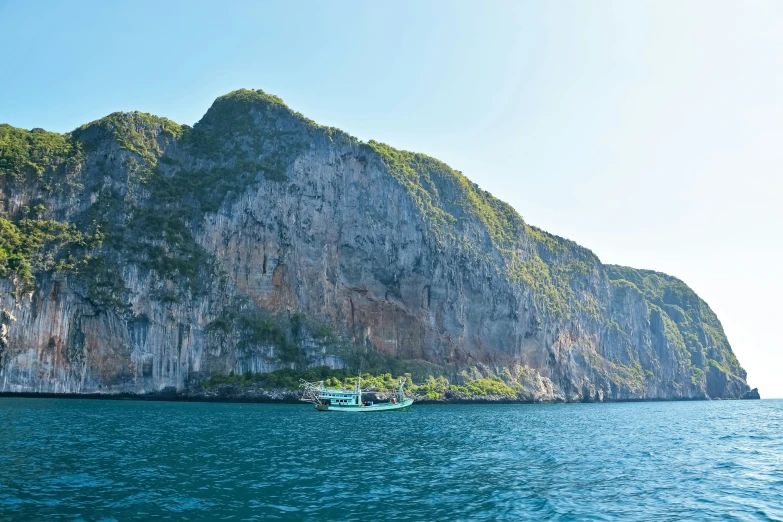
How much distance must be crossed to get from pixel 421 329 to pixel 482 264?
73.8 ft

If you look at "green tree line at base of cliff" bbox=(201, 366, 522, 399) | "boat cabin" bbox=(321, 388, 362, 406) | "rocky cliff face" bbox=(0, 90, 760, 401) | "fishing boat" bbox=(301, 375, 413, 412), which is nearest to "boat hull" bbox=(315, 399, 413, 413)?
"fishing boat" bbox=(301, 375, 413, 412)

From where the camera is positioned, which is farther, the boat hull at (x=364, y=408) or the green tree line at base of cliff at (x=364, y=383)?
the green tree line at base of cliff at (x=364, y=383)

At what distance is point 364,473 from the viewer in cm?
3112

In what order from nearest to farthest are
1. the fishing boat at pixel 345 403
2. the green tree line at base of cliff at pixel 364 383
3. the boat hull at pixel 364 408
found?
1. the boat hull at pixel 364 408
2. the fishing boat at pixel 345 403
3. the green tree line at base of cliff at pixel 364 383

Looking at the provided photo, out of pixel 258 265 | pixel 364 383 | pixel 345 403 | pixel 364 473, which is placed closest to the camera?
pixel 364 473

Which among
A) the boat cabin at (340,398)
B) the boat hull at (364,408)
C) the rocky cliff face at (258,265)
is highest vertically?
the rocky cliff face at (258,265)

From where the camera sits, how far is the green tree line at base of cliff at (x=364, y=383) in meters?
98.6

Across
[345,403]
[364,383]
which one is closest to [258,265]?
[364,383]

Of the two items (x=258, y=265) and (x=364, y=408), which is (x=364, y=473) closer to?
(x=364, y=408)

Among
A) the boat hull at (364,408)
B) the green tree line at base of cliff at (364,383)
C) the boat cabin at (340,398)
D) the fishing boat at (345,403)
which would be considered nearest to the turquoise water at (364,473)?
the boat hull at (364,408)

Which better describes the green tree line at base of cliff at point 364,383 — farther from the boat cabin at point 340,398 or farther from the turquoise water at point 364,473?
the turquoise water at point 364,473

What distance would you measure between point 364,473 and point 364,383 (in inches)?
2987

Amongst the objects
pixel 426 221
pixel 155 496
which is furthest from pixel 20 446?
pixel 426 221

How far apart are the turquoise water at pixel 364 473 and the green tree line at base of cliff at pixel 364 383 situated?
4425 centimetres
